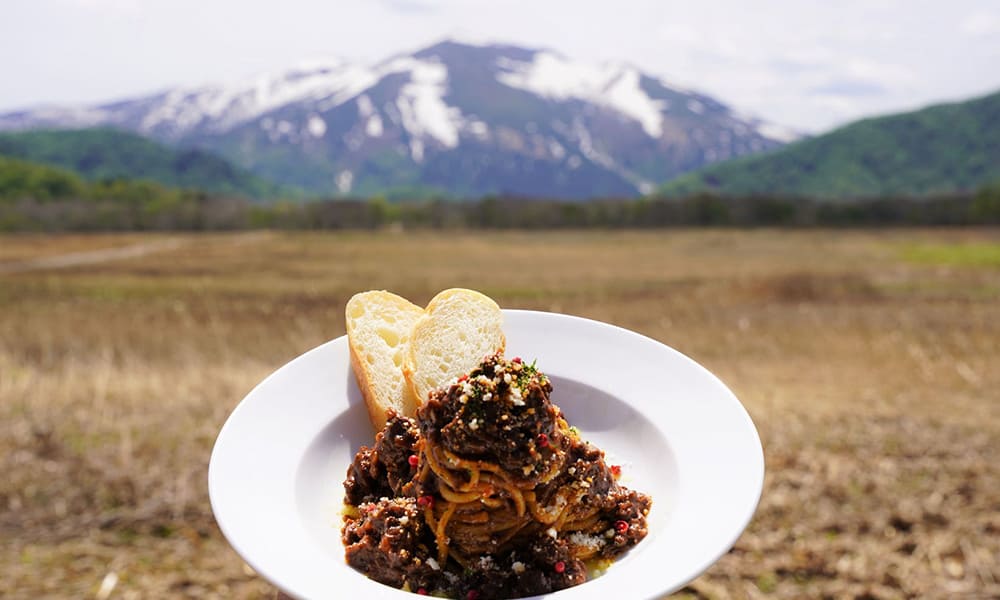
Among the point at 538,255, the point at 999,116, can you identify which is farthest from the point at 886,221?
the point at 999,116

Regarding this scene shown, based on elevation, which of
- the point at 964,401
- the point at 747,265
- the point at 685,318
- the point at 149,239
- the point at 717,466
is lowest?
the point at 149,239

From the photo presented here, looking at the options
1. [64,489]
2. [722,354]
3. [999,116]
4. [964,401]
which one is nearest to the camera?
[64,489]

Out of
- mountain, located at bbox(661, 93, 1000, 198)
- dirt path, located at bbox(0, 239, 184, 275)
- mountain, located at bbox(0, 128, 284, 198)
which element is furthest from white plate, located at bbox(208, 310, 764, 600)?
mountain, located at bbox(0, 128, 284, 198)

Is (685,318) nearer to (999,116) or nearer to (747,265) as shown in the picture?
(747,265)

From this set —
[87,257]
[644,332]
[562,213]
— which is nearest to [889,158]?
[562,213]

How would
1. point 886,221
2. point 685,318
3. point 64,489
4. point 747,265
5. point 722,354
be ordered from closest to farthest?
1. point 64,489
2. point 722,354
3. point 685,318
4. point 747,265
5. point 886,221

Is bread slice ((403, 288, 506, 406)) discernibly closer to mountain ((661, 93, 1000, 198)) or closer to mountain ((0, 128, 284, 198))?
mountain ((661, 93, 1000, 198))

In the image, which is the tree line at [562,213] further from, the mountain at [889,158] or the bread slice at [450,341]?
the mountain at [889,158]
